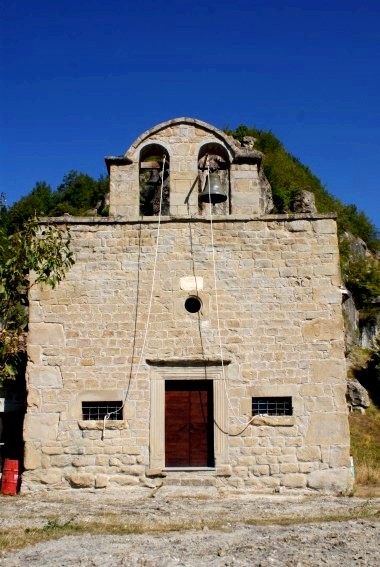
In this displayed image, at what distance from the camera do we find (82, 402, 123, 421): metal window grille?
433 inches

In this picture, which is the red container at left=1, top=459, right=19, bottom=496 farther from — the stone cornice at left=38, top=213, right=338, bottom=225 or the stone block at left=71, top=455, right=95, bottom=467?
the stone cornice at left=38, top=213, right=338, bottom=225

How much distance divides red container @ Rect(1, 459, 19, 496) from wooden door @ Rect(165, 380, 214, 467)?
2.71m

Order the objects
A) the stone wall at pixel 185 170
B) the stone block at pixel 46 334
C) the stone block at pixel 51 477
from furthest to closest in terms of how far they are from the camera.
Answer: the stone wall at pixel 185 170
the stone block at pixel 46 334
the stone block at pixel 51 477

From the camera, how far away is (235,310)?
36.8 feet

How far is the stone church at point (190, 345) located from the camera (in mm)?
10773

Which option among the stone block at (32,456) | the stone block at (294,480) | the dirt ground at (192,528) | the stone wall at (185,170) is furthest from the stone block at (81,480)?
the stone wall at (185,170)

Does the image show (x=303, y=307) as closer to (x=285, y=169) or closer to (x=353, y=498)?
(x=353, y=498)

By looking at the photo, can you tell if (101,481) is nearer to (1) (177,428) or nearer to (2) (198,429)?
(1) (177,428)

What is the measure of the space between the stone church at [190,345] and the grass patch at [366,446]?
5.30 ft

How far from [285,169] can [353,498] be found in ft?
101

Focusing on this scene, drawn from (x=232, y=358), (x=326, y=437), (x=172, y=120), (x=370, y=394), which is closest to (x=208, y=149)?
Answer: (x=172, y=120)

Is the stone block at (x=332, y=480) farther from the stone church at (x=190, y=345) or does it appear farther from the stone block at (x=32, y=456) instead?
the stone block at (x=32, y=456)

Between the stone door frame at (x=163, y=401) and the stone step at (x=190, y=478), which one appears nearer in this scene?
the stone step at (x=190, y=478)

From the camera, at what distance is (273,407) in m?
11.0
